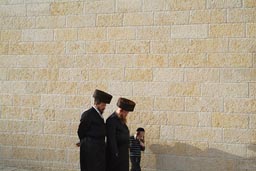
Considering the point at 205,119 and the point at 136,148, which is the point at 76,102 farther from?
the point at 205,119

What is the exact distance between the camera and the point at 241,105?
5605 millimetres

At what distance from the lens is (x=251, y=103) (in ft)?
18.3

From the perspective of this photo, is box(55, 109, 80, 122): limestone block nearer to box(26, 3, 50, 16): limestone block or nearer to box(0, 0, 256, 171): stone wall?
box(0, 0, 256, 171): stone wall

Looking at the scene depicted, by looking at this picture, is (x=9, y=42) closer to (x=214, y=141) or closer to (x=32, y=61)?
(x=32, y=61)

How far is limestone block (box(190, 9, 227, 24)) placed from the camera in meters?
5.74

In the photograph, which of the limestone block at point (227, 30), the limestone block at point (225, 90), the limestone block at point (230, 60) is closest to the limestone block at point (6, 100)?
the limestone block at point (225, 90)

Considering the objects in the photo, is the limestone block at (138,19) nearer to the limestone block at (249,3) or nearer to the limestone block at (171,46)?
the limestone block at (171,46)

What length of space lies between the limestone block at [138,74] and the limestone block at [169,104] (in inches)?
15.6

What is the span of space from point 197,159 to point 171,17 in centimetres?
235

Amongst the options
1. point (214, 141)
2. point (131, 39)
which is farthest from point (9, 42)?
point (214, 141)

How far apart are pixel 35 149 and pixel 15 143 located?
1.35 ft

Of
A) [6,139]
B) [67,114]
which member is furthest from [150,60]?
[6,139]

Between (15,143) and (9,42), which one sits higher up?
(9,42)

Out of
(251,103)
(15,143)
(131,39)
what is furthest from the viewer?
(15,143)
